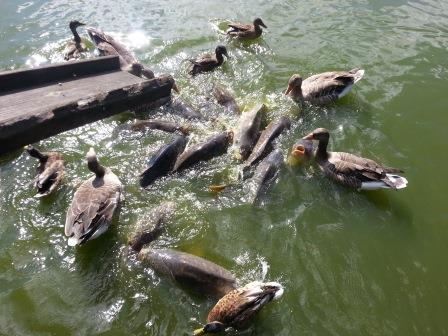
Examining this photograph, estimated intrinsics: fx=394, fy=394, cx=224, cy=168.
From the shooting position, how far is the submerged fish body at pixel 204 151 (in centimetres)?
754

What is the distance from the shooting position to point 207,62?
418 inches

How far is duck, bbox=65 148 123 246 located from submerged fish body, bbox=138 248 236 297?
1.03m

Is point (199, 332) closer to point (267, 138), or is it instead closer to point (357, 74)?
point (267, 138)

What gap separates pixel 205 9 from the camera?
45.7 feet

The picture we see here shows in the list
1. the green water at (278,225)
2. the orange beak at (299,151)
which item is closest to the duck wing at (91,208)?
the green water at (278,225)

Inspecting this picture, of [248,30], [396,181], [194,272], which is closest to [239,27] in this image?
[248,30]

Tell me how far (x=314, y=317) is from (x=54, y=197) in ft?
15.9

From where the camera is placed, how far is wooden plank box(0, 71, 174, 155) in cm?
758

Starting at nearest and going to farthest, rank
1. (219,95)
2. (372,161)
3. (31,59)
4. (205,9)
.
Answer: (372,161) < (219,95) < (31,59) < (205,9)

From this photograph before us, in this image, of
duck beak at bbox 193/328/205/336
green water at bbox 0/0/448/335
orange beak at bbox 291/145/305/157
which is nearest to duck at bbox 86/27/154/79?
green water at bbox 0/0/448/335

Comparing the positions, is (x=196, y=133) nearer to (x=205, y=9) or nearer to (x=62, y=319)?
(x=62, y=319)

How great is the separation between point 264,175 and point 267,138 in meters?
1.15

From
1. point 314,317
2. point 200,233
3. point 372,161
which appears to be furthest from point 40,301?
point 372,161

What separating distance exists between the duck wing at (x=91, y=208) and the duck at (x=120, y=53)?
4504mm
